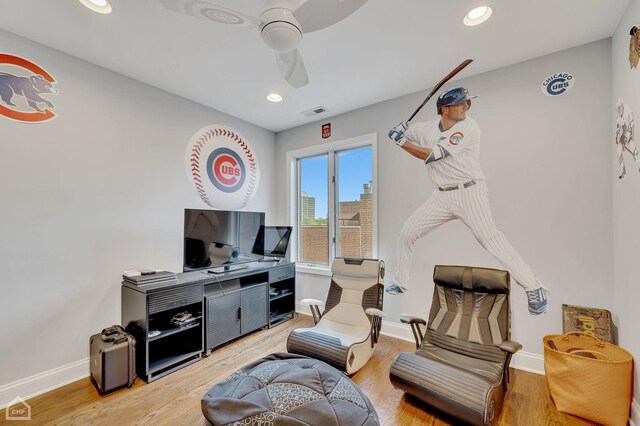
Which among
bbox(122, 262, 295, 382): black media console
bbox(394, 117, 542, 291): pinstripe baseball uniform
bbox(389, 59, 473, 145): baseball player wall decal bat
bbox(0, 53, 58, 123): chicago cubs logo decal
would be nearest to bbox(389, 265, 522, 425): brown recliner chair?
bbox(394, 117, 542, 291): pinstripe baseball uniform

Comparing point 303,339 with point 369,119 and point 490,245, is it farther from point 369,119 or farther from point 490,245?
point 369,119

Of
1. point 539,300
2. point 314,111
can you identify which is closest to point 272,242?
point 314,111

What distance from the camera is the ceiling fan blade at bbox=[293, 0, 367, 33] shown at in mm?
1360

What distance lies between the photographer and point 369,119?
10.9 ft

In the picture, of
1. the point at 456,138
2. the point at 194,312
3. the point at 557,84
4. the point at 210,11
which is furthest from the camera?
the point at 194,312

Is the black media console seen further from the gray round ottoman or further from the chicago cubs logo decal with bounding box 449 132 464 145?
the chicago cubs logo decal with bounding box 449 132 464 145

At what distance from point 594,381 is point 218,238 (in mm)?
3246

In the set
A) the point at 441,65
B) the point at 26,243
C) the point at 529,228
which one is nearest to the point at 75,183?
the point at 26,243

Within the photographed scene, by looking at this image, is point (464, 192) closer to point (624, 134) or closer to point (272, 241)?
point (624, 134)

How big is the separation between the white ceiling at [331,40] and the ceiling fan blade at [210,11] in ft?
1.37

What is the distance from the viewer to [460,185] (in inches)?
101

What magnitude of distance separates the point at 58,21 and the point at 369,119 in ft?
9.32

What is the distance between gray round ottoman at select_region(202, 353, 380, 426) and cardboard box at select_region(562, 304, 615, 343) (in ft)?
5.95

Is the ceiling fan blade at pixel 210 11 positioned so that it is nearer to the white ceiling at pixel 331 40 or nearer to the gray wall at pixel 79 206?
the white ceiling at pixel 331 40
